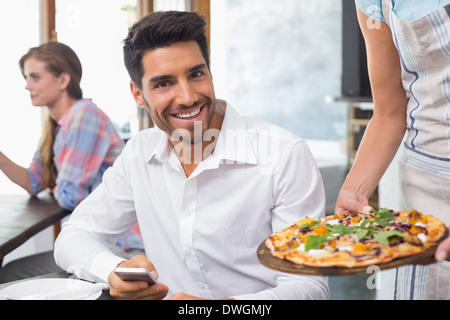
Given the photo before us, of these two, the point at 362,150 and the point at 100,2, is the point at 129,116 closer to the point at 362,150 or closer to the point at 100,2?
the point at 100,2

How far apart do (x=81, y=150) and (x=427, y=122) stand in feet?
5.74

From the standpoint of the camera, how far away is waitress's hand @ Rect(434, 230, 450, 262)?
86cm

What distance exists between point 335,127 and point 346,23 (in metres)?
4.30

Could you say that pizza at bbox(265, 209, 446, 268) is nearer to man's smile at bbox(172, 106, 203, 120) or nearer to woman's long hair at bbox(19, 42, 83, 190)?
man's smile at bbox(172, 106, 203, 120)

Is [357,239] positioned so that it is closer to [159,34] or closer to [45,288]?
[45,288]

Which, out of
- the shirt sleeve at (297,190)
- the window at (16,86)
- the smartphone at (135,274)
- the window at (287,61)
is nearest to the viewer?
the smartphone at (135,274)

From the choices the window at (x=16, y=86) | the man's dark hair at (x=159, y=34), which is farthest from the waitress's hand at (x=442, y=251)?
the window at (x=16, y=86)

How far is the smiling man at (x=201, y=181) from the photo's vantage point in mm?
1454

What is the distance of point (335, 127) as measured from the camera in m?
10.3

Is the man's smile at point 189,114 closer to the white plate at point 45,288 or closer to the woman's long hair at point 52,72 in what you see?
the white plate at point 45,288

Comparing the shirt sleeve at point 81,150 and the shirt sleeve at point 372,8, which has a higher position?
the shirt sleeve at point 372,8

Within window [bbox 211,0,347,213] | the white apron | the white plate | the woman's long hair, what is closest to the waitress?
the white apron

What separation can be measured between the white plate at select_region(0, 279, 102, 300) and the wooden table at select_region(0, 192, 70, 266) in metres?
0.74

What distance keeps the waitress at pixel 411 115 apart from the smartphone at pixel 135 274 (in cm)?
44
